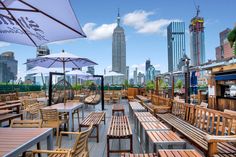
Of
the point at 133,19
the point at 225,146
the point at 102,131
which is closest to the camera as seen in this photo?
the point at 225,146

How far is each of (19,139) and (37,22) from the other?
6.26 feet

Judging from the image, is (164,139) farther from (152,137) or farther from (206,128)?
(206,128)

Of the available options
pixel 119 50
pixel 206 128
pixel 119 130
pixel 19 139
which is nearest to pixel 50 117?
pixel 119 130

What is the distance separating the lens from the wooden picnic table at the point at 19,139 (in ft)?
7.31

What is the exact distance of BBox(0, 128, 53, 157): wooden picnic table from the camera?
2.23m

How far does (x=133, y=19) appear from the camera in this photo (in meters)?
41.9

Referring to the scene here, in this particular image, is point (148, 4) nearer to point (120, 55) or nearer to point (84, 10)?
point (84, 10)

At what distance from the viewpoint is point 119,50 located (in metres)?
54.3

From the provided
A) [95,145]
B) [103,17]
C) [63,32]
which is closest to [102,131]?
[95,145]

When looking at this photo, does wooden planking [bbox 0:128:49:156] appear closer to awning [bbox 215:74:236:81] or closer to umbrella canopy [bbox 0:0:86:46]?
umbrella canopy [bbox 0:0:86:46]

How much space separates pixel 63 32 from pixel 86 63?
4.56 meters

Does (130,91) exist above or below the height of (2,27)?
below

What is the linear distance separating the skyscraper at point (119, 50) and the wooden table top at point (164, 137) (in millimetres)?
46605

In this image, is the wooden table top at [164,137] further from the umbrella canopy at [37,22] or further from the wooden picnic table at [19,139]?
the umbrella canopy at [37,22]
